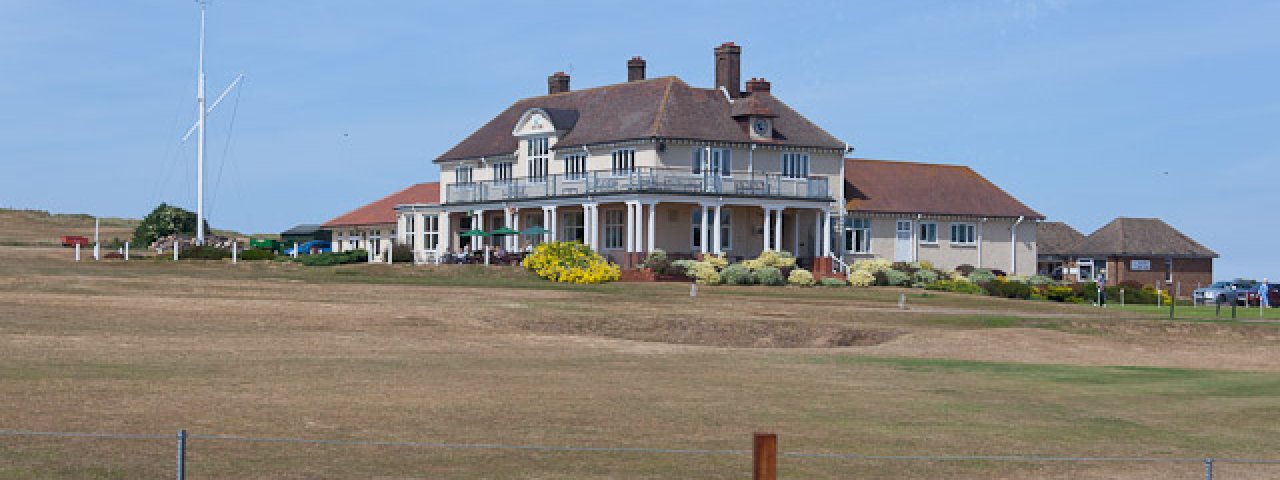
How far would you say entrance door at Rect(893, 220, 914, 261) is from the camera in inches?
2901

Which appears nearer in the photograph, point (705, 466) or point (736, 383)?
point (705, 466)

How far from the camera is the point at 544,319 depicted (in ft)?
128

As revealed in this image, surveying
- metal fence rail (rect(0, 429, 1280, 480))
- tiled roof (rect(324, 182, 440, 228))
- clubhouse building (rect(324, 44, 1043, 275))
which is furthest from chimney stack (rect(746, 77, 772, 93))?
metal fence rail (rect(0, 429, 1280, 480))

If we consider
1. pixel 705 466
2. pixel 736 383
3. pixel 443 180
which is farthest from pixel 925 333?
pixel 443 180

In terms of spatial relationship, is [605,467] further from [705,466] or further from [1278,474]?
[1278,474]

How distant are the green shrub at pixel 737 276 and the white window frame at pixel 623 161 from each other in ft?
26.6

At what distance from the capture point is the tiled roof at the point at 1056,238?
89.6 meters

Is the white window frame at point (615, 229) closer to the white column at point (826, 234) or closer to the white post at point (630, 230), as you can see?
the white post at point (630, 230)

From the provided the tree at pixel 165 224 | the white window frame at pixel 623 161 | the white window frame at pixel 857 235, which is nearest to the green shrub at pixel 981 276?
the white window frame at pixel 857 235

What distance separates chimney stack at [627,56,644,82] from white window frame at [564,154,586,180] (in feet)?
21.2

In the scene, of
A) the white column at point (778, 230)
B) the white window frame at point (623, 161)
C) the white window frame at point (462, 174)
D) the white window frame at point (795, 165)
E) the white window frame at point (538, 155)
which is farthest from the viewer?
the white window frame at point (462, 174)

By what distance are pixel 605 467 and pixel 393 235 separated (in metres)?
68.5

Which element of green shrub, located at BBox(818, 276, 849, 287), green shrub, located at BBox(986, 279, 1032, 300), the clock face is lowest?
green shrub, located at BBox(986, 279, 1032, 300)

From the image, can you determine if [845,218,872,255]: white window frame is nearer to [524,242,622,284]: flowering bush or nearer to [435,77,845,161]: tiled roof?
[435,77,845,161]: tiled roof
